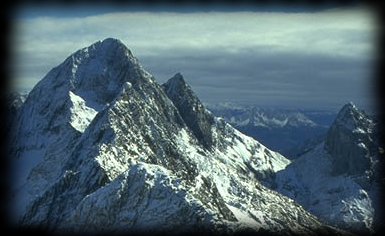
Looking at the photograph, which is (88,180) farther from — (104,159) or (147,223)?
(147,223)

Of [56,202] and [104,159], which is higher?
[104,159]

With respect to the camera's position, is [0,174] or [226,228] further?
[226,228]

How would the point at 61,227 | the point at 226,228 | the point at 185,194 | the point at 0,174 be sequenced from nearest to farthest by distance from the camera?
the point at 0,174 < the point at 226,228 < the point at 185,194 < the point at 61,227

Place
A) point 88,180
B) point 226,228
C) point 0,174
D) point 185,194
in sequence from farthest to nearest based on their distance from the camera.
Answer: point 88,180
point 185,194
point 226,228
point 0,174

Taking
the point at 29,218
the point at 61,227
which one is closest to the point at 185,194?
the point at 61,227

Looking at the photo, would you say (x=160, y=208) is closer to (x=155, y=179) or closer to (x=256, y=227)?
(x=155, y=179)

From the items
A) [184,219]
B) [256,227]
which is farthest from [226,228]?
[256,227]

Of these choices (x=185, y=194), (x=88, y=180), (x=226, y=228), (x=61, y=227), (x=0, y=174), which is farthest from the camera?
(x=88, y=180)

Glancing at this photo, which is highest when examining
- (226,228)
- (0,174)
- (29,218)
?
(0,174)

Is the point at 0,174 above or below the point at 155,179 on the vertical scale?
above
